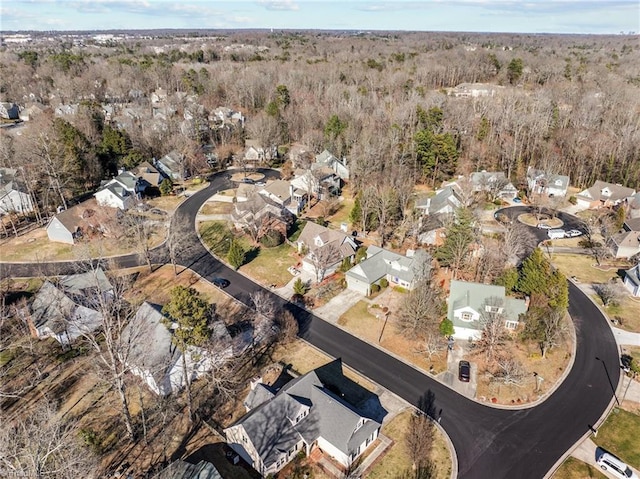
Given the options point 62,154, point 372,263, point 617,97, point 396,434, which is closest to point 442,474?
point 396,434

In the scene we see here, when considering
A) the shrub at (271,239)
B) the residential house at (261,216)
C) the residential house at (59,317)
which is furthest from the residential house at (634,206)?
the residential house at (59,317)

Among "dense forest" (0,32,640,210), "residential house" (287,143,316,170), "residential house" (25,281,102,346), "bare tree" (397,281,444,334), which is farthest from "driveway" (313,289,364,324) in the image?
"residential house" (287,143,316,170)

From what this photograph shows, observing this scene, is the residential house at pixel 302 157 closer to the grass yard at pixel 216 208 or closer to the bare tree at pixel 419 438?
the grass yard at pixel 216 208

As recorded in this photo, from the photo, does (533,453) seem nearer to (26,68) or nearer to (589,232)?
(589,232)

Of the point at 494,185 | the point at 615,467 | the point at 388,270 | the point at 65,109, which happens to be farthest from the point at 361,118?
the point at 615,467

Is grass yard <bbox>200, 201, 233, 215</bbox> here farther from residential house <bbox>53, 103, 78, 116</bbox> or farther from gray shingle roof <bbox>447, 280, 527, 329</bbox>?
residential house <bbox>53, 103, 78, 116</bbox>
